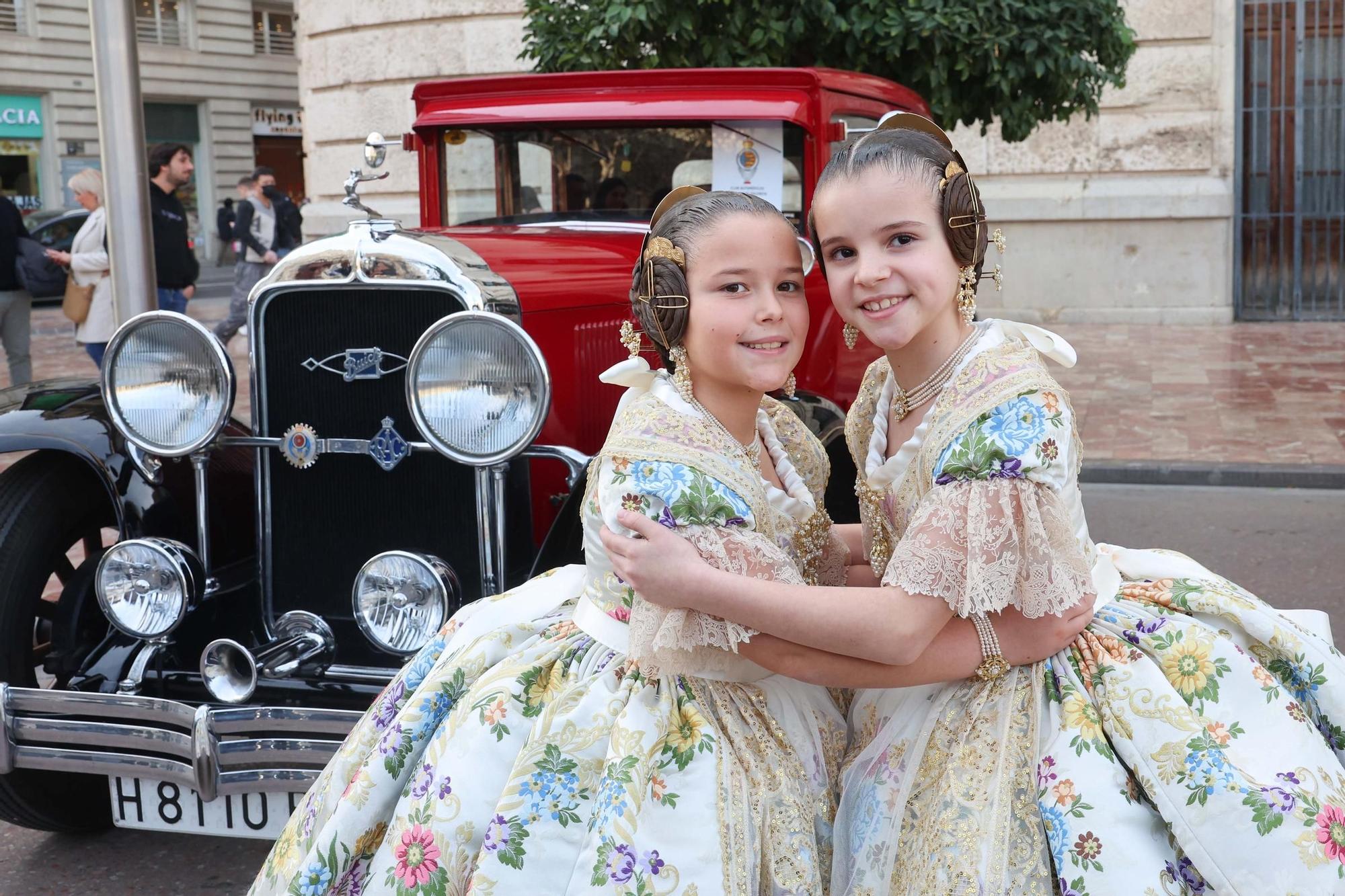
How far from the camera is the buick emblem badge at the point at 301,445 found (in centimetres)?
323

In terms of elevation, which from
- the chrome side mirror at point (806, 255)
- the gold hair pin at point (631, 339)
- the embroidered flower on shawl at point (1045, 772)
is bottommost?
the embroidered flower on shawl at point (1045, 772)

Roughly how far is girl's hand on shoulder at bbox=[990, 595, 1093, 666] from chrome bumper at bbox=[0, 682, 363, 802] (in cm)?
141

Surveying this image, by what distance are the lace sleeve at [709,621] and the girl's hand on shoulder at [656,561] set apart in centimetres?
2

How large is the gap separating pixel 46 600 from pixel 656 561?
2241 mm

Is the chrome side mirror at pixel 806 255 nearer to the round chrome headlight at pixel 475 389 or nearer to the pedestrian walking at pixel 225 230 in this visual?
the round chrome headlight at pixel 475 389

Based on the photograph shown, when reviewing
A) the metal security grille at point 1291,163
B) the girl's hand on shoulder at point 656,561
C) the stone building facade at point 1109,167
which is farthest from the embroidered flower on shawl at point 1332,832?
the metal security grille at point 1291,163

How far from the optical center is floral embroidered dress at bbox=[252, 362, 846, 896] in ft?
5.82

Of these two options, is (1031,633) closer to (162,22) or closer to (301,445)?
(301,445)

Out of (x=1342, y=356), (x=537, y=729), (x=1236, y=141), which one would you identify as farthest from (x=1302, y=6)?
(x=537, y=729)

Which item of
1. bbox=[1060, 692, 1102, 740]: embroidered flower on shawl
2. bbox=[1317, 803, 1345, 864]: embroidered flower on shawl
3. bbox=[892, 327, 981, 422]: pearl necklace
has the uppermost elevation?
bbox=[892, 327, 981, 422]: pearl necklace

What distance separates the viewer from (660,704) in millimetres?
1848

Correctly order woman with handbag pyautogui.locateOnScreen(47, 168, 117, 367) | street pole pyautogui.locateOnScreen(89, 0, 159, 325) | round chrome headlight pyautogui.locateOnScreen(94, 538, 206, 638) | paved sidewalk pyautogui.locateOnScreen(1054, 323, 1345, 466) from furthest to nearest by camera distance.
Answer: woman with handbag pyautogui.locateOnScreen(47, 168, 117, 367)
paved sidewalk pyautogui.locateOnScreen(1054, 323, 1345, 466)
street pole pyautogui.locateOnScreen(89, 0, 159, 325)
round chrome headlight pyautogui.locateOnScreen(94, 538, 206, 638)

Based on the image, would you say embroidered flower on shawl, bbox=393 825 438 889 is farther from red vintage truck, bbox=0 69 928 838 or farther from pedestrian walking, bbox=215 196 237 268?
pedestrian walking, bbox=215 196 237 268

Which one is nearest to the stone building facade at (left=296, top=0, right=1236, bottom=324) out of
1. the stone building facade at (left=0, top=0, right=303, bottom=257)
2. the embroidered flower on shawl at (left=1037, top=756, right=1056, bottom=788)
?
the embroidered flower on shawl at (left=1037, top=756, right=1056, bottom=788)
